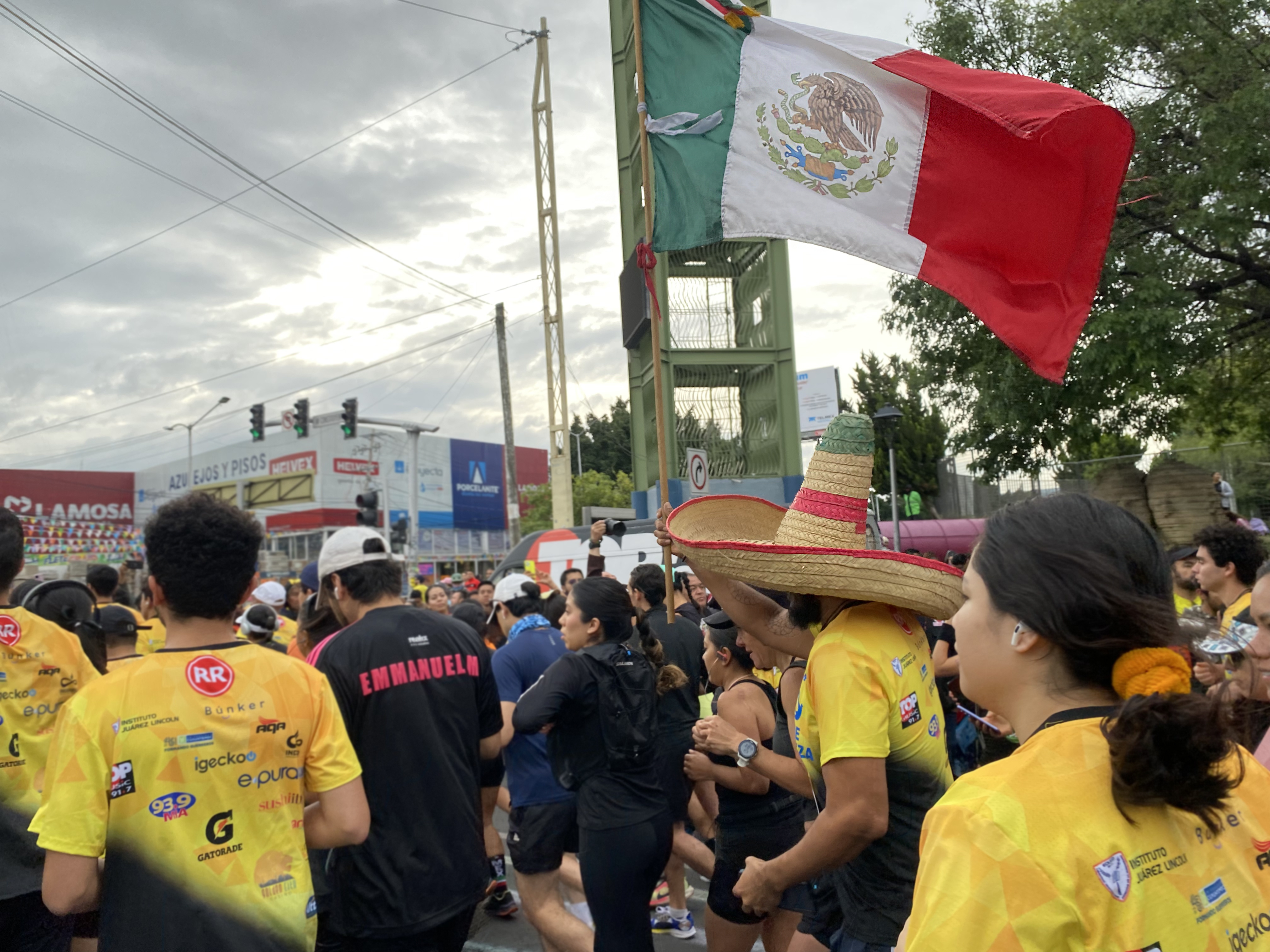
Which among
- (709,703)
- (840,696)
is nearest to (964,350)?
(709,703)

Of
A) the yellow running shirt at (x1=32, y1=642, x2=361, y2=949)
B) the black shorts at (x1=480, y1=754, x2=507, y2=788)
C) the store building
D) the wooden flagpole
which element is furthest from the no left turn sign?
the store building

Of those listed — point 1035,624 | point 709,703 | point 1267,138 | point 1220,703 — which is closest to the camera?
point 1220,703

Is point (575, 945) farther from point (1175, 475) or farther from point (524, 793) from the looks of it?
point (1175, 475)

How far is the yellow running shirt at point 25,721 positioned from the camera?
3.38 m

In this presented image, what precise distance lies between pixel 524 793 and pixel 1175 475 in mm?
13576

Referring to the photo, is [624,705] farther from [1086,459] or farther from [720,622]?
[1086,459]

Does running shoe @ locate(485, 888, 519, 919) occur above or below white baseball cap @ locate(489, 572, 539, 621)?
below

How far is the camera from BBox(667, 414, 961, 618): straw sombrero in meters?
2.84

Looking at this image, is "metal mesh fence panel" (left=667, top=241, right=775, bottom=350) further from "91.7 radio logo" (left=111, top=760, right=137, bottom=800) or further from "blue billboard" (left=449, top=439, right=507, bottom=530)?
"blue billboard" (left=449, top=439, right=507, bottom=530)

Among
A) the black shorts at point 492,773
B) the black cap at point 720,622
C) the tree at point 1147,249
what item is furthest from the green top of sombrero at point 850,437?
the tree at point 1147,249

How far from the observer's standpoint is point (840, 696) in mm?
2689

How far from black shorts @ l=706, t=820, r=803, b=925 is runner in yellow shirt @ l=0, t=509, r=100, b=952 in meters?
2.43

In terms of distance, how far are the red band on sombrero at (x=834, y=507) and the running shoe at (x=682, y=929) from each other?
3829mm

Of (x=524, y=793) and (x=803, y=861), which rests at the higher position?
(x=803, y=861)
